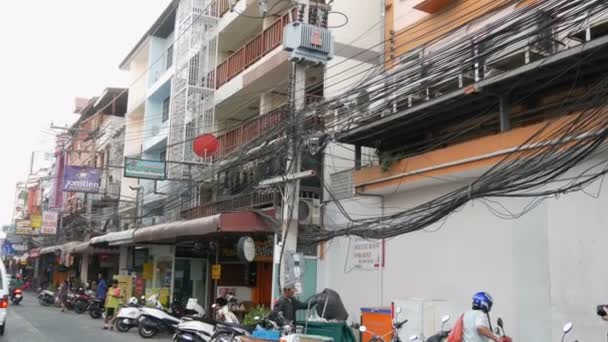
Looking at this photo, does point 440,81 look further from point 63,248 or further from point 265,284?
point 63,248

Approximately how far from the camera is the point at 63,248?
3366 centimetres

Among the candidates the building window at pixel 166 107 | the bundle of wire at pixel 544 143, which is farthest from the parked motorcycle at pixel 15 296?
the bundle of wire at pixel 544 143

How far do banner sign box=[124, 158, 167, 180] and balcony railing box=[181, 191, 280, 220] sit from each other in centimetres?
194

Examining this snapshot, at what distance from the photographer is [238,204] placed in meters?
19.2

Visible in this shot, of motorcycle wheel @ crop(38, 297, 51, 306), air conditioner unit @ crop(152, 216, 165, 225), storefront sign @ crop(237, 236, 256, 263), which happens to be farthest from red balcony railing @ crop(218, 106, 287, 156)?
motorcycle wheel @ crop(38, 297, 51, 306)

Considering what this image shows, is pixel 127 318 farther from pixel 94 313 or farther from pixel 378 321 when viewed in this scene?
pixel 378 321

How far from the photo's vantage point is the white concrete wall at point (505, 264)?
894cm

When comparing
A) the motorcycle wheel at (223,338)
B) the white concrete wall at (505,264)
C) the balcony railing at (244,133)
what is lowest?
the motorcycle wheel at (223,338)

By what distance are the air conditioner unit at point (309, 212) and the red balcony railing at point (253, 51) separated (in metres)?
5.23

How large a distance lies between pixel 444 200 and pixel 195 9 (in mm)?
17591

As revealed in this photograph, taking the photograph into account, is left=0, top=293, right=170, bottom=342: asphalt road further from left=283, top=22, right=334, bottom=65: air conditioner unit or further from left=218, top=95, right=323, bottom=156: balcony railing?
left=283, top=22, right=334, bottom=65: air conditioner unit

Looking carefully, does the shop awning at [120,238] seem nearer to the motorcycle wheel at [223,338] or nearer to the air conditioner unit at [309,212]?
the air conditioner unit at [309,212]

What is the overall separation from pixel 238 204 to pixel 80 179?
435 inches

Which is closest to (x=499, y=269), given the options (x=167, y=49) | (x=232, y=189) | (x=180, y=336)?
(x=180, y=336)
